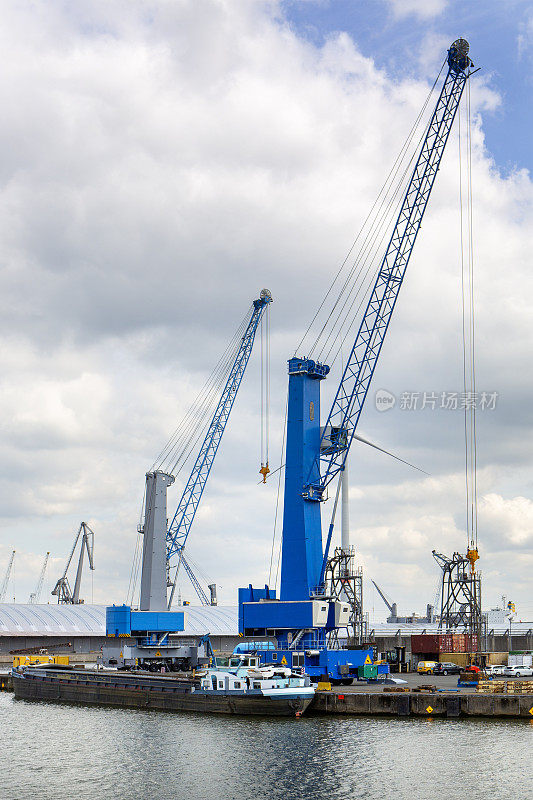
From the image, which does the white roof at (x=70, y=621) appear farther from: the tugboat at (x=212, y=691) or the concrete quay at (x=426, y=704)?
the concrete quay at (x=426, y=704)

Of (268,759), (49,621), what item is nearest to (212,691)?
(268,759)

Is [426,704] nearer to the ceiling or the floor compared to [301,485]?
nearer to the floor

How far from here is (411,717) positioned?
61.6m

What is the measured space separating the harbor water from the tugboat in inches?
61.7

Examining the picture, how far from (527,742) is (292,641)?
116 ft

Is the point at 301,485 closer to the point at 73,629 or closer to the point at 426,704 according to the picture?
the point at 426,704

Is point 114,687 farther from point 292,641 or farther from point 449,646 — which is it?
point 449,646

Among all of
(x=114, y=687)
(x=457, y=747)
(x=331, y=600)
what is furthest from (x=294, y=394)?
(x=457, y=747)

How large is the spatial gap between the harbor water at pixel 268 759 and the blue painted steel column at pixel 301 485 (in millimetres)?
23406

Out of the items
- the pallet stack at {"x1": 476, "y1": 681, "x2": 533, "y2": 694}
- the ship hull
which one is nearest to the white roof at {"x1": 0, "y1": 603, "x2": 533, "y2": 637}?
the ship hull

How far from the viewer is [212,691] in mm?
67250

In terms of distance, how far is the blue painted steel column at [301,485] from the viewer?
3408 inches

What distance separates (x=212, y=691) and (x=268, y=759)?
734 inches

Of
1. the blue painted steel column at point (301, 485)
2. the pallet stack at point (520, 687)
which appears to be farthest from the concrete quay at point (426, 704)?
the blue painted steel column at point (301, 485)
